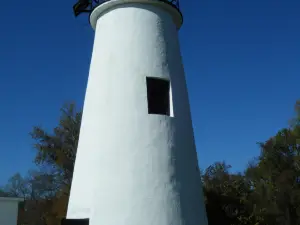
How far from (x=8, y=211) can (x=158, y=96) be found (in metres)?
8.68

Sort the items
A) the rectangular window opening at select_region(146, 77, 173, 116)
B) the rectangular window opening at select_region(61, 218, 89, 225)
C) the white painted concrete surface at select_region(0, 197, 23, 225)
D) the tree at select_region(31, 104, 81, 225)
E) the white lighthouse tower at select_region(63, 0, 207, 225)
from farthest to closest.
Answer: the tree at select_region(31, 104, 81, 225) → the white painted concrete surface at select_region(0, 197, 23, 225) → the rectangular window opening at select_region(146, 77, 173, 116) → the rectangular window opening at select_region(61, 218, 89, 225) → the white lighthouse tower at select_region(63, 0, 207, 225)

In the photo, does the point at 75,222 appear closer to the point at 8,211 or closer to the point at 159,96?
the point at 159,96

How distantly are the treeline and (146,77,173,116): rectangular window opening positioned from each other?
7862 millimetres

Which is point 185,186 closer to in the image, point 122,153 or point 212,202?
point 122,153

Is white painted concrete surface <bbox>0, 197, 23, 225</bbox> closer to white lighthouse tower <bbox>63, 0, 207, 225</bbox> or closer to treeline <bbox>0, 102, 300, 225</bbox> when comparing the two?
treeline <bbox>0, 102, 300, 225</bbox>

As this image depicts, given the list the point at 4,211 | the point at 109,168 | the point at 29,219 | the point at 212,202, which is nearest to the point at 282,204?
the point at 212,202

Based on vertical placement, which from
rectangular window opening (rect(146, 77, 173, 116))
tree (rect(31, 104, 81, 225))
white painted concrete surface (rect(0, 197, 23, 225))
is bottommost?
white painted concrete surface (rect(0, 197, 23, 225))

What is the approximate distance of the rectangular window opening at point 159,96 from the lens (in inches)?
306

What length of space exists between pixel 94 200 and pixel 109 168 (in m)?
0.65

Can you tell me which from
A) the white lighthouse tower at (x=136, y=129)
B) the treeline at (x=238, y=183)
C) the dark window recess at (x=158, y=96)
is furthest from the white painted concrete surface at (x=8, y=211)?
the dark window recess at (x=158, y=96)

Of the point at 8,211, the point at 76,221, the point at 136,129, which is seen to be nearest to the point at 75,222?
the point at 76,221

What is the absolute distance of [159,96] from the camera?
315 inches

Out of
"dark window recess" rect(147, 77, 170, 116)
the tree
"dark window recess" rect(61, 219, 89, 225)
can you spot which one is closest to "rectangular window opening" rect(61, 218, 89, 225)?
"dark window recess" rect(61, 219, 89, 225)

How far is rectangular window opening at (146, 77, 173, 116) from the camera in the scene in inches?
306
